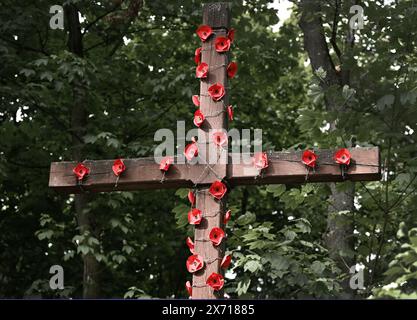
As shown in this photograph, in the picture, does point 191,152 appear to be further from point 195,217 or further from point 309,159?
point 309,159

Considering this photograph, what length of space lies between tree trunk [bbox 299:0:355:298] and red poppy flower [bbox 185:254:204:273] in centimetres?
255

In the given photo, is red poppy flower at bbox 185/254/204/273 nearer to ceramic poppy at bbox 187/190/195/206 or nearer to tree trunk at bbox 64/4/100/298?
ceramic poppy at bbox 187/190/195/206

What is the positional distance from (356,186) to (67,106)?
473 cm

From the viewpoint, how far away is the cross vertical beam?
5.71 metres

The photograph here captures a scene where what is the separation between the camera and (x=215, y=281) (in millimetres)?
5609

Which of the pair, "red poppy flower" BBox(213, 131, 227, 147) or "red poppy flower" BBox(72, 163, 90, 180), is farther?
"red poppy flower" BBox(72, 163, 90, 180)

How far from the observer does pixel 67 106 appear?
11.6 meters

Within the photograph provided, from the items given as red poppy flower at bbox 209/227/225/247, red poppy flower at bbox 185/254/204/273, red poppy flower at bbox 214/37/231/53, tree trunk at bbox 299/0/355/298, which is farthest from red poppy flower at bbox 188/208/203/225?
tree trunk at bbox 299/0/355/298

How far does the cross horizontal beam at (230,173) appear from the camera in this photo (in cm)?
573

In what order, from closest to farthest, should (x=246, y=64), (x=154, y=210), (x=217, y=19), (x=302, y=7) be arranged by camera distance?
(x=217, y=19) < (x=302, y=7) < (x=246, y=64) < (x=154, y=210)

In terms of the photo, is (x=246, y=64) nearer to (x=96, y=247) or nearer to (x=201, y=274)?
(x=96, y=247)

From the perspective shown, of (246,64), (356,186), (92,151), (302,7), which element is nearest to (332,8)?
(302,7)

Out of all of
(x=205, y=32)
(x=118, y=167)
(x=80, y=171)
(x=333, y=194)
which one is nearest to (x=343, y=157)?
(x=205, y=32)

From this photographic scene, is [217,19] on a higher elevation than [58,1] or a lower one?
lower
